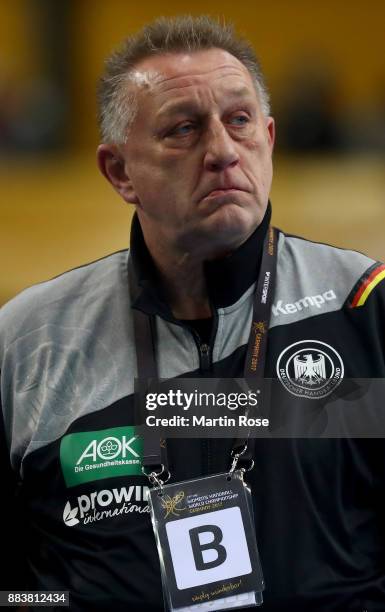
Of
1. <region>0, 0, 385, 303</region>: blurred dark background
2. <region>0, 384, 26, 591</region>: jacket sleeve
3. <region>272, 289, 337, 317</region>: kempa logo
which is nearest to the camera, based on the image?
<region>272, 289, 337, 317</region>: kempa logo

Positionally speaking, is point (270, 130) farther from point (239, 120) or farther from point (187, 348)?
point (187, 348)

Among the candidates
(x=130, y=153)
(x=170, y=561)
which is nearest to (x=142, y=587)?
(x=170, y=561)

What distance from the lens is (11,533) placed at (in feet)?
7.27

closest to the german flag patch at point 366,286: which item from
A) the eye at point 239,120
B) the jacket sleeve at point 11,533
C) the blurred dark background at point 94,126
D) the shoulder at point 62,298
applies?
the eye at point 239,120

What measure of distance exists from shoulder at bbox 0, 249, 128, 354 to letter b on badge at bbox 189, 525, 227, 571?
1.89ft

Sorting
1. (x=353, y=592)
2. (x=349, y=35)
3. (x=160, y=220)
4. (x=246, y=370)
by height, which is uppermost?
(x=349, y=35)

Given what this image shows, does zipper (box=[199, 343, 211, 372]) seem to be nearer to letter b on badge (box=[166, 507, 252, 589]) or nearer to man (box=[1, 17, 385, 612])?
man (box=[1, 17, 385, 612])

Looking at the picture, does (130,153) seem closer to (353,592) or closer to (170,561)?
(170,561)

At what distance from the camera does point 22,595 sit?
2.07 m

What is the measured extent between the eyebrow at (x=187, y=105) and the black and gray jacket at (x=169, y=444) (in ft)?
0.89

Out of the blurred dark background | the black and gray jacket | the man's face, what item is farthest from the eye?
the blurred dark background

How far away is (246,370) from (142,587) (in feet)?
1.56

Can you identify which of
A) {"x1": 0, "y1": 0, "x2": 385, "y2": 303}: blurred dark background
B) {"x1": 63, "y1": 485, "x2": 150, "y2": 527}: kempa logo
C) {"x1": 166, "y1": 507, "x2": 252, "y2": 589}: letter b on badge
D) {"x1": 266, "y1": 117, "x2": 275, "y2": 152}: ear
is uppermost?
{"x1": 0, "y1": 0, "x2": 385, "y2": 303}: blurred dark background

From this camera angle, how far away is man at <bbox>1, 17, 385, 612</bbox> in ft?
6.29
